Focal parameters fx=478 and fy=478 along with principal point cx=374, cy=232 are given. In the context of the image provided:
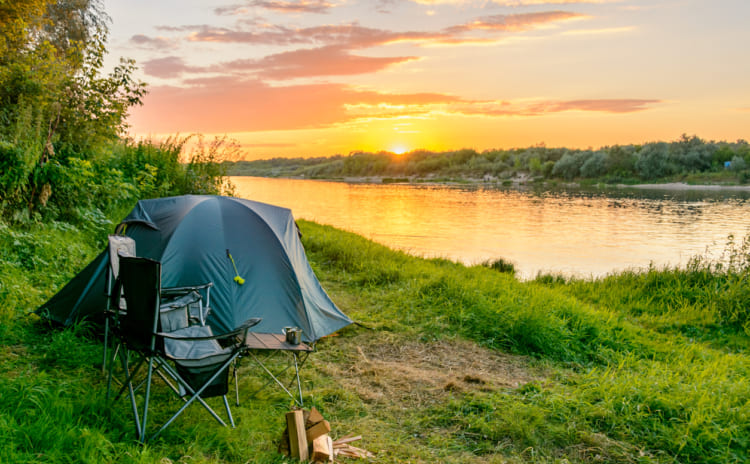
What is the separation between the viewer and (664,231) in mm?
21609

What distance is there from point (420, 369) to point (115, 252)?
2867mm

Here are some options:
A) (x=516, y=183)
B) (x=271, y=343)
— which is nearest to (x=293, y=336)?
(x=271, y=343)

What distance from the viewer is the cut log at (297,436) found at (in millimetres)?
2820

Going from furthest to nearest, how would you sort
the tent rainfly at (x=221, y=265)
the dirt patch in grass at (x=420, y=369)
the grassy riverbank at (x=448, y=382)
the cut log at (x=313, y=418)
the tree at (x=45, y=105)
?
1. the tree at (x=45, y=105)
2. the tent rainfly at (x=221, y=265)
3. the dirt patch in grass at (x=420, y=369)
4. the cut log at (x=313, y=418)
5. the grassy riverbank at (x=448, y=382)

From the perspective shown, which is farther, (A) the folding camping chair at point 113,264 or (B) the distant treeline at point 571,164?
(B) the distant treeline at point 571,164

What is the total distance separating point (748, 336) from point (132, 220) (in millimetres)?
7964

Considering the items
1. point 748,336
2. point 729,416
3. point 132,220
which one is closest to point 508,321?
point 729,416

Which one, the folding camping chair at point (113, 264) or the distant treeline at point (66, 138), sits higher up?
the distant treeline at point (66, 138)

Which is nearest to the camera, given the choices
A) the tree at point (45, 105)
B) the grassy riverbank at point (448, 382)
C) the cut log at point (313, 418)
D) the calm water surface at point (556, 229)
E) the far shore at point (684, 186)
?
the grassy riverbank at point (448, 382)

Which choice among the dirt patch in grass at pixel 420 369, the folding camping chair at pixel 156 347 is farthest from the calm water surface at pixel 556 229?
the folding camping chair at pixel 156 347

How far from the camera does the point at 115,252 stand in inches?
146

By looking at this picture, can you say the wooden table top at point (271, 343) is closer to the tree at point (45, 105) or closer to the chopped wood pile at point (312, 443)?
the chopped wood pile at point (312, 443)

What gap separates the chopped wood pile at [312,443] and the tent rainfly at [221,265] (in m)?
1.82

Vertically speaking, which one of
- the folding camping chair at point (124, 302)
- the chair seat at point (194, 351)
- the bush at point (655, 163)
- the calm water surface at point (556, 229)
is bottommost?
the calm water surface at point (556, 229)
